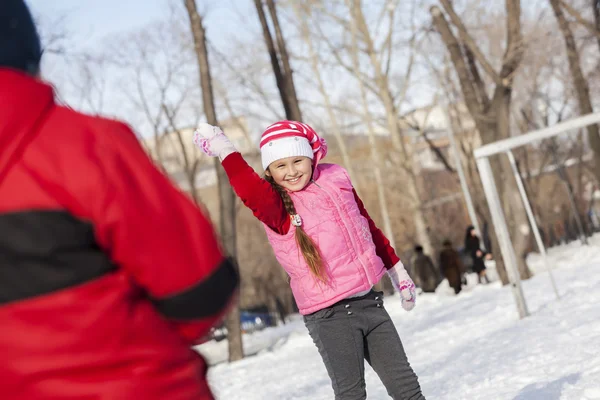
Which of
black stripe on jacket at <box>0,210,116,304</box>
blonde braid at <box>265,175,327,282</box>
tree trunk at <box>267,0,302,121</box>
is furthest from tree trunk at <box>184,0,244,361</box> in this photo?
black stripe on jacket at <box>0,210,116,304</box>

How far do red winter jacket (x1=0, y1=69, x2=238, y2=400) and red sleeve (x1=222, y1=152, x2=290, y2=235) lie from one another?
127 cm

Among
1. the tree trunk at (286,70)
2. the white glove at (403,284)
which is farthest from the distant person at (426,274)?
the white glove at (403,284)

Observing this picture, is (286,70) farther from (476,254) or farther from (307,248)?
(307,248)

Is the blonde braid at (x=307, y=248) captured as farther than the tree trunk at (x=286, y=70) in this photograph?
No

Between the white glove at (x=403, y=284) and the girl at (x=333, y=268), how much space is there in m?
0.23

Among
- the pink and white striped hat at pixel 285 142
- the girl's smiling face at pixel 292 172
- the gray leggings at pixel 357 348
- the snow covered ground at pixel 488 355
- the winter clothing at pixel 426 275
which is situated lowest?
the winter clothing at pixel 426 275

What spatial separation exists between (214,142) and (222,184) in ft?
41.0

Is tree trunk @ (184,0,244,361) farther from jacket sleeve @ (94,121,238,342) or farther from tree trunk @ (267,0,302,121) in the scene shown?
jacket sleeve @ (94,121,238,342)

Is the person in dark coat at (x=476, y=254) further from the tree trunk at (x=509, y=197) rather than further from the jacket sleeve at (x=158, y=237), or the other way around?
the jacket sleeve at (x=158, y=237)

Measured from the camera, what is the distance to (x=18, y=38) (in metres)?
1.49

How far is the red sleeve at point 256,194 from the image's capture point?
9.11 feet

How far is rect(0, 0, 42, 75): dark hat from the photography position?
1.46 metres

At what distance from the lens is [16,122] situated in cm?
139

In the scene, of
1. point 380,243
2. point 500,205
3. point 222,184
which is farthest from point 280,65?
point 380,243
